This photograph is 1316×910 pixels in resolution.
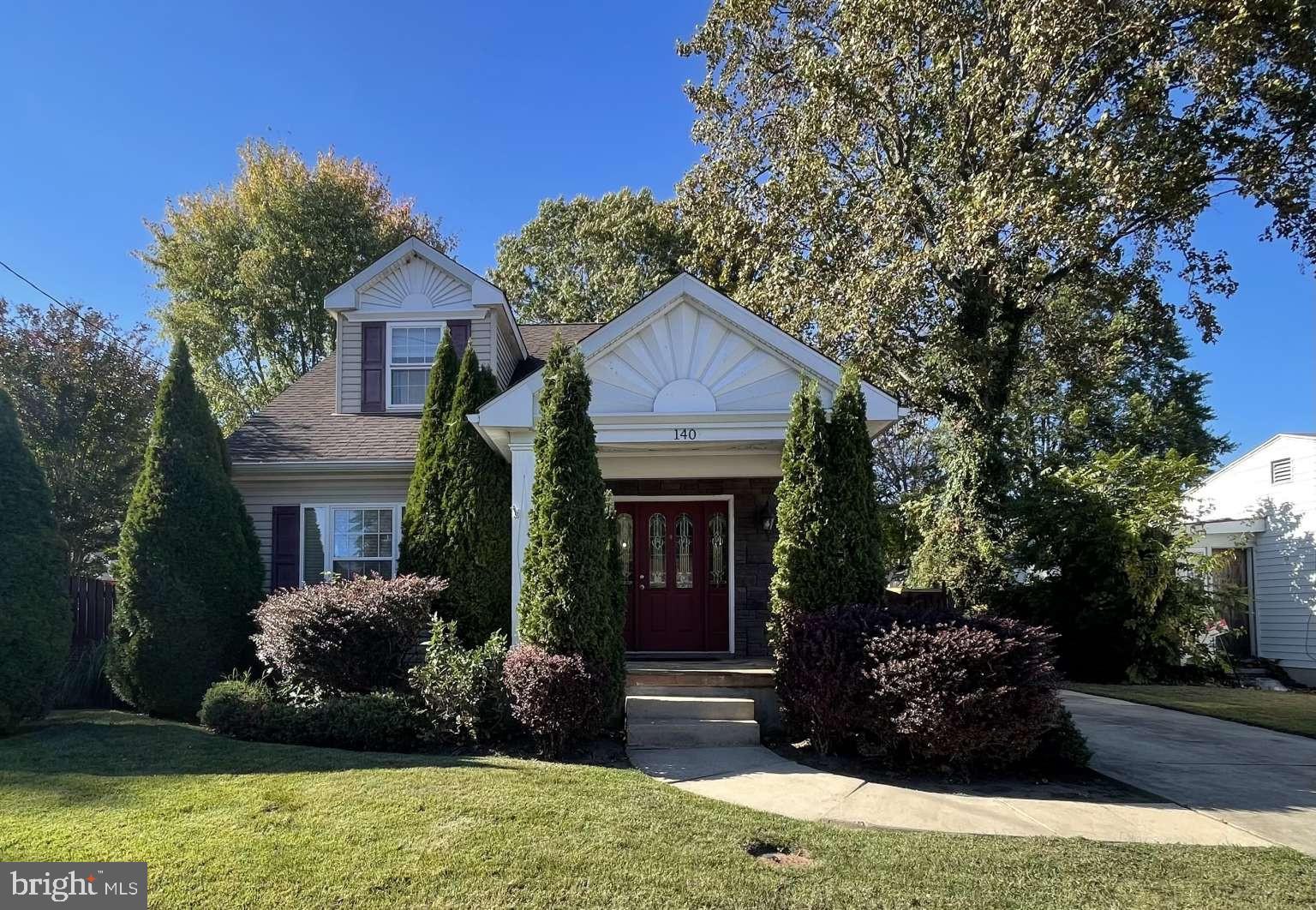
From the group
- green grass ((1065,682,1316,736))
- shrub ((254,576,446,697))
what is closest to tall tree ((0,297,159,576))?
shrub ((254,576,446,697))

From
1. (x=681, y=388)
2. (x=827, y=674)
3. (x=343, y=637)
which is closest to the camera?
(x=827, y=674)

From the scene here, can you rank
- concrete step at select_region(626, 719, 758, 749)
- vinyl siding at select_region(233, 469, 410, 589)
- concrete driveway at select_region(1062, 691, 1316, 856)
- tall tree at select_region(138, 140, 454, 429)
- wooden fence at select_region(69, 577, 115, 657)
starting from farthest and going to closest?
1. tall tree at select_region(138, 140, 454, 429)
2. vinyl siding at select_region(233, 469, 410, 589)
3. wooden fence at select_region(69, 577, 115, 657)
4. concrete step at select_region(626, 719, 758, 749)
5. concrete driveway at select_region(1062, 691, 1316, 856)

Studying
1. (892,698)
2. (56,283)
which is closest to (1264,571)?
(892,698)

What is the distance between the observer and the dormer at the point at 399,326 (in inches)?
464

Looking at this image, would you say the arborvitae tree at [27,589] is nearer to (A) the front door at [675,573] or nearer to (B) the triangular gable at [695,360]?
(B) the triangular gable at [695,360]

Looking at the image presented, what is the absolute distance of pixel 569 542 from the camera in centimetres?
716

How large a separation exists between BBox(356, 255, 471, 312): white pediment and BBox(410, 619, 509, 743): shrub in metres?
6.46

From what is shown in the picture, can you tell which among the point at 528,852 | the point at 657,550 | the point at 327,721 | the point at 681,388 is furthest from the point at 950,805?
the point at 657,550

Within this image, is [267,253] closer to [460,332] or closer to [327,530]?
[460,332]

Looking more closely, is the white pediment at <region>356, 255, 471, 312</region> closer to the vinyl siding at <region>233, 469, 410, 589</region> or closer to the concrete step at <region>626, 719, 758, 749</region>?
the vinyl siding at <region>233, 469, 410, 589</region>

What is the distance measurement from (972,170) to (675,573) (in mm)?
9539

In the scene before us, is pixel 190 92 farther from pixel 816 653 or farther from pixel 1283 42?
pixel 1283 42

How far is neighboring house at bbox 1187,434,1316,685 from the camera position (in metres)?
14.8

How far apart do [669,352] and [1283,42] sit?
31.7ft
